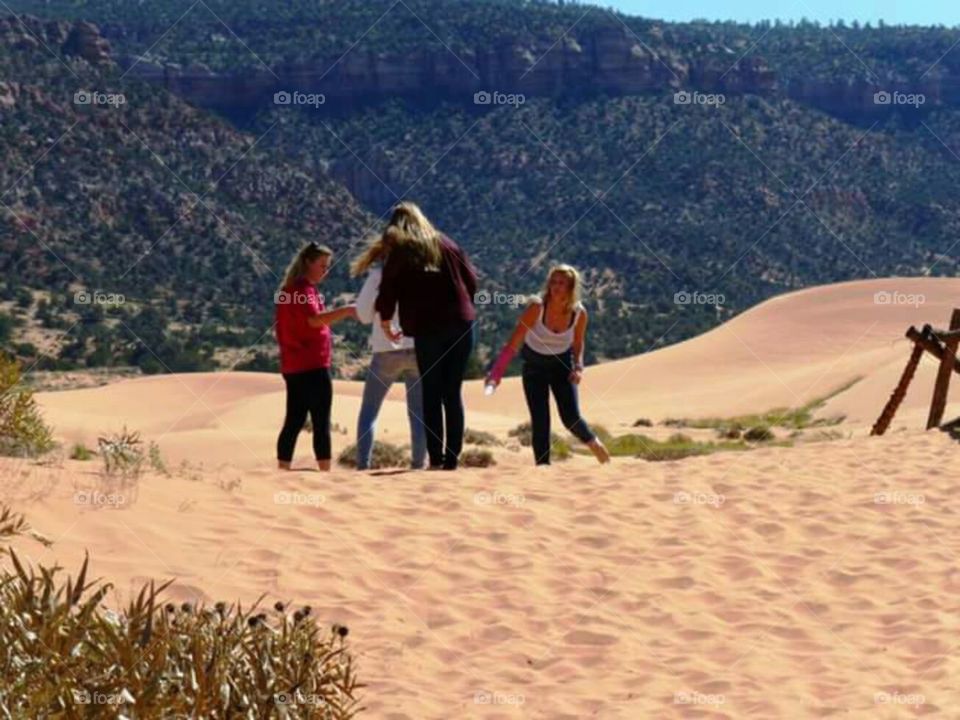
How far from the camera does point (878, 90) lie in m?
83.9

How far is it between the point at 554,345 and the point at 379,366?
128cm

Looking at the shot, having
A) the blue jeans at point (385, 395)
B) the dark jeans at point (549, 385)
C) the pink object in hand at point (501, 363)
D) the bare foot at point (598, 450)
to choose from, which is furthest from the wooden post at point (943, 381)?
the blue jeans at point (385, 395)

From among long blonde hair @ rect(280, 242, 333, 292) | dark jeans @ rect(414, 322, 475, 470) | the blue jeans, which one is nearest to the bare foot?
the blue jeans

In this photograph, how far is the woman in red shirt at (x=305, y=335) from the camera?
32.6ft

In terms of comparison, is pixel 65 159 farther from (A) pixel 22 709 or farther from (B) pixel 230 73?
(A) pixel 22 709

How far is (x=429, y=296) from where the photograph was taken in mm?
9695

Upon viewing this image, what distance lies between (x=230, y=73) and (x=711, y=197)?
27809 millimetres

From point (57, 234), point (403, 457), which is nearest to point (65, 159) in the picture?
point (57, 234)

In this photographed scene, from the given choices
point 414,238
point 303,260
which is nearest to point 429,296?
point 414,238

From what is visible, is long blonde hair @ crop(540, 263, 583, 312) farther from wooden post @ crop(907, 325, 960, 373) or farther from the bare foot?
wooden post @ crop(907, 325, 960, 373)

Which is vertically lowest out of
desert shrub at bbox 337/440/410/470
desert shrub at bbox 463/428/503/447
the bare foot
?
desert shrub at bbox 463/428/503/447

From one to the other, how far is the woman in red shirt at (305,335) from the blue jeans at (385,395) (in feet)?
1.08

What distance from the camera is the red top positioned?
9.92 meters

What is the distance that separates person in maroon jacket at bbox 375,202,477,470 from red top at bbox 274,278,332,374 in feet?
1.44
